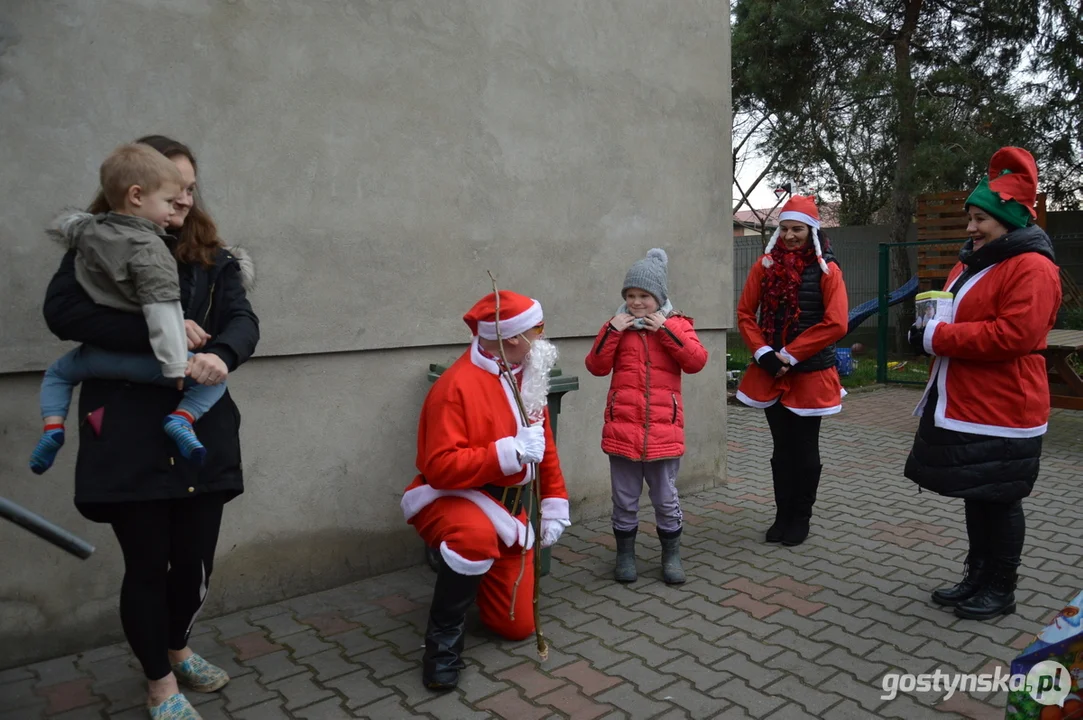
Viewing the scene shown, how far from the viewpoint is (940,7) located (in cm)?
1534

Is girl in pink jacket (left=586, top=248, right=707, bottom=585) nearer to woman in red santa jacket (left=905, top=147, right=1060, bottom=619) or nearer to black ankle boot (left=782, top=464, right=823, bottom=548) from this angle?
black ankle boot (left=782, top=464, right=823, bottom=548)

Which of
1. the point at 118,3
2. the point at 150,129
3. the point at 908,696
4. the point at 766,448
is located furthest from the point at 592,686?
the point at 766,448

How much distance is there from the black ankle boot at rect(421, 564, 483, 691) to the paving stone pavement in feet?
0.31

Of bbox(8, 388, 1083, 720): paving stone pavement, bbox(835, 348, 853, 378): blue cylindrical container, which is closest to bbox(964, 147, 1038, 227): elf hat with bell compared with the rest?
bbox(8, 388, 1083, 720): paving stone pavement

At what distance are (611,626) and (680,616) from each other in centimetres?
35

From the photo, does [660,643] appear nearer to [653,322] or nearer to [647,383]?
[647,383]

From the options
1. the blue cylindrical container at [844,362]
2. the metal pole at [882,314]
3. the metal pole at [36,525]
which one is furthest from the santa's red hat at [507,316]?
the blue cylindrical container at [844,362]

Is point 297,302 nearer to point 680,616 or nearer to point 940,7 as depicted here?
point 680,616

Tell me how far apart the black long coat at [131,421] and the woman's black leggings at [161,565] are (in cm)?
8

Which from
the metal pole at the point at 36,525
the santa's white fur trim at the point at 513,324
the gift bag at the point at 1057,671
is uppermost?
the santa's white fur trim at the point at 513,324

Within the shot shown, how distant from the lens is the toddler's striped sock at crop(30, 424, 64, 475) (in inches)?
107

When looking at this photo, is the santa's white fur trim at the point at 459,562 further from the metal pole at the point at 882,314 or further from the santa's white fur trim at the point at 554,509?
the metal pole at the point at 882,314

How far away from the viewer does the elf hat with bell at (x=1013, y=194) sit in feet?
12.2

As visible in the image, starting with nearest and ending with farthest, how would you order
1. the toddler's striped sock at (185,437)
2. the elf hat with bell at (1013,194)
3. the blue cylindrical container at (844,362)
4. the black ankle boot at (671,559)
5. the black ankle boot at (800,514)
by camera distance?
the toddler's striped sock at (185,437) → the elf hat with bell at (1013,194) → the black ankle boot at (671,559) → the black ankle boot at (800,514) → the blue cylindrical container at (844,362)
